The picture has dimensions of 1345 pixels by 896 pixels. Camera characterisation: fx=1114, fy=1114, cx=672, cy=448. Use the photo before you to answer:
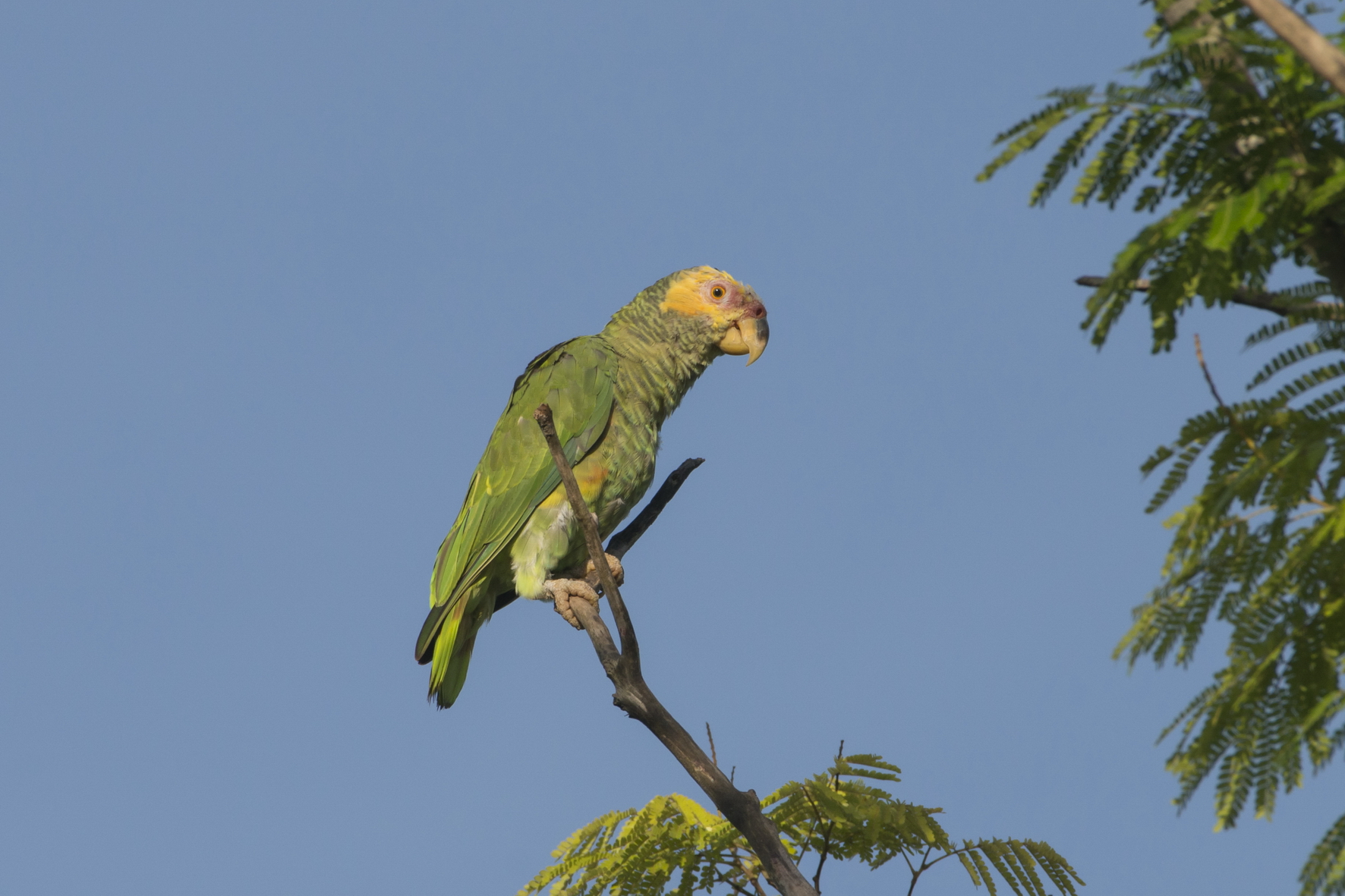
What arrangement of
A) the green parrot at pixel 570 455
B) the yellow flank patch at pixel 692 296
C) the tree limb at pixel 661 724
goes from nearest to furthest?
the tree limb at pixel 661 724
the green parrot at pixel 570 455
the yellow flank patch at pixel 692 296

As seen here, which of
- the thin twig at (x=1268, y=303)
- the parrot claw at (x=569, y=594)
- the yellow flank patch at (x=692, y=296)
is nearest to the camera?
the thin twig at (x=1268, y=303)

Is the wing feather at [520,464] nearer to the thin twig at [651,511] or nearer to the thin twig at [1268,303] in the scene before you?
the thin twig at [651,511]

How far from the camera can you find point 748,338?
23.9ft

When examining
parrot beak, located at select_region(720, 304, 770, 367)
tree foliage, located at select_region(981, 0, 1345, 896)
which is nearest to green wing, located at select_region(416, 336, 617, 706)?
parrot beak, located at select_region(720, 304, 770, 367)

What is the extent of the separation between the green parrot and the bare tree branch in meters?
4.36

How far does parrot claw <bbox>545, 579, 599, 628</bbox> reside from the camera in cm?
599

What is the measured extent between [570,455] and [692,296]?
1.50 m

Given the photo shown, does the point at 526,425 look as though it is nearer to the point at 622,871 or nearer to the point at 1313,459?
the point at 622,871

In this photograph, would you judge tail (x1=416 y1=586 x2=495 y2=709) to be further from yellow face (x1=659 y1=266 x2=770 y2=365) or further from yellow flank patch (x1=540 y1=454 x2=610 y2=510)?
yellow face (x1=659 y1=266 x2=770 y2=365)

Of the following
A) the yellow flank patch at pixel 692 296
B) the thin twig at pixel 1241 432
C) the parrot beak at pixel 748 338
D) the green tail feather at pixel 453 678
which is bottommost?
the thin twig at pixel 1241 432

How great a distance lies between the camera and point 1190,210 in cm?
246

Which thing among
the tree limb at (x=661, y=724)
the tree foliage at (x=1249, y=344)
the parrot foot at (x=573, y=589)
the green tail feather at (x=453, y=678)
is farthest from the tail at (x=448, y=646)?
the tree foliage at (x=1249, y=344)

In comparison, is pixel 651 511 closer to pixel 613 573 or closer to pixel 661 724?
Answer: pixel 613 573

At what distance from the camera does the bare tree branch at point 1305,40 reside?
88.2 inches
